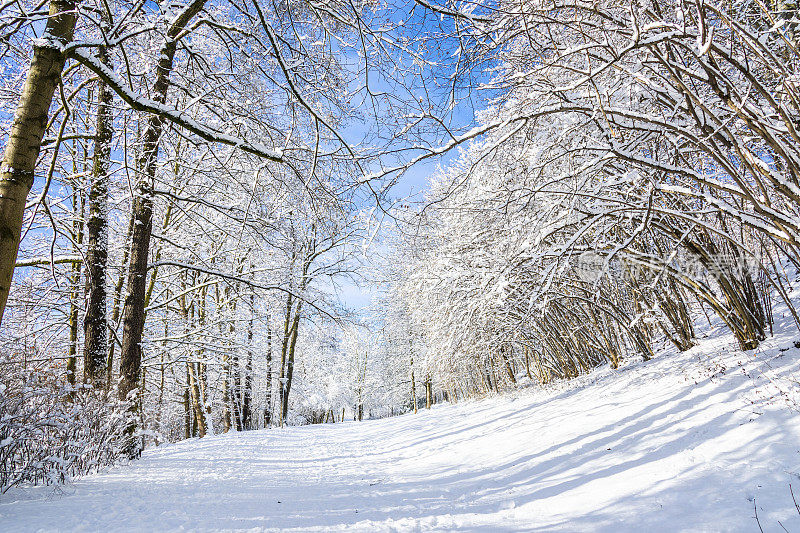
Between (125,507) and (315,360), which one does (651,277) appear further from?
(315,360)

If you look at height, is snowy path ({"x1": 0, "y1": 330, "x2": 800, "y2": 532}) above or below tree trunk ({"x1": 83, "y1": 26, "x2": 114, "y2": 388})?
below

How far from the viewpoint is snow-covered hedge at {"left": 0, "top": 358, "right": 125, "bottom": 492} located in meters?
3.29

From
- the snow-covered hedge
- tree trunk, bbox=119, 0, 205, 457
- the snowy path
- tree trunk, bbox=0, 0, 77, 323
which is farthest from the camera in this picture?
tree trunk, bbox=119, 0, 205, 457

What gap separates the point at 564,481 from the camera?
3.74 metres

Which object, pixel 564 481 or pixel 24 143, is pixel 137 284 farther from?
pixel 564 481

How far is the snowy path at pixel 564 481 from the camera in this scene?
266 centimetres

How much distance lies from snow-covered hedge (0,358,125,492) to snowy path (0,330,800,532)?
8.3 inches

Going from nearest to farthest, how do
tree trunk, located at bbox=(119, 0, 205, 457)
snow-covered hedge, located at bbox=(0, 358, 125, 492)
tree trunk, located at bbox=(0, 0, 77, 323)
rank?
tree trunk, located at bbox=(0, 0, 77, 323)
snow-covered hedge, located at bbox=(0, 358, 125, 492)
tree trunk, located at bbox=(119, 0, 205, 457)

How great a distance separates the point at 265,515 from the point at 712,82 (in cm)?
481

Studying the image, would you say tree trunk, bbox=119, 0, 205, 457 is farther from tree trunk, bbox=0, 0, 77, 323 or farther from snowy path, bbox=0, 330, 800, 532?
tree trunk, bbox=0, 0, 77, 323

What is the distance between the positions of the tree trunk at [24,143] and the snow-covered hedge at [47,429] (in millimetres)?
1679

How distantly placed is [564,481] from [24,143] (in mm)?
5209

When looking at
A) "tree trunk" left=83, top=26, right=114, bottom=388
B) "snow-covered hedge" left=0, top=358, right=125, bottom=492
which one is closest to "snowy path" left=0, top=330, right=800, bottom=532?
"snow-covered hedge" left=0, top=358, right=125, bottom=492

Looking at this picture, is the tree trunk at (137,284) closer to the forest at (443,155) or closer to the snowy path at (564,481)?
the forest at (443,155)
